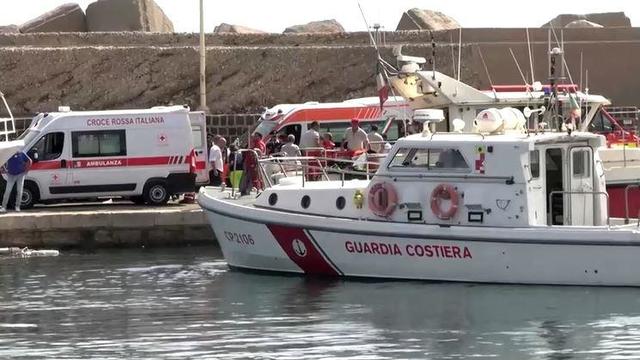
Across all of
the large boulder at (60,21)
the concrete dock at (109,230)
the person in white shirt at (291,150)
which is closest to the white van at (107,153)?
the person in white shirt at (291,150)

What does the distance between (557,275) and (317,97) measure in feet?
64.4

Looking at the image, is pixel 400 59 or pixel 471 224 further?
pixel 400 59

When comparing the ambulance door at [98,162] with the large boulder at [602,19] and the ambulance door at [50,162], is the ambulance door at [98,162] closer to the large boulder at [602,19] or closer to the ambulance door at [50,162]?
the ambulance door at [50,162]

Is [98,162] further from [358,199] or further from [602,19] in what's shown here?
[602,19]

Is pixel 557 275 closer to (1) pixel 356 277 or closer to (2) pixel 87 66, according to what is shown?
(1) pixel 356 277

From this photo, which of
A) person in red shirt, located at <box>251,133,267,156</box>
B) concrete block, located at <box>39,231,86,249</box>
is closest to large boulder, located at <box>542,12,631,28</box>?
person in red shirt, located at <box>251,133,267,156</box>

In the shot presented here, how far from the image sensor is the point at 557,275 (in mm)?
18188

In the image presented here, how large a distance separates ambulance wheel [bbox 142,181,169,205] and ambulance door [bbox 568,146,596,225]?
8.21 m

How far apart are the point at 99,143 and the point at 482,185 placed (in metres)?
8.41

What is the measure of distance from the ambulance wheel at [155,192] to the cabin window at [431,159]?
A: 712 cm

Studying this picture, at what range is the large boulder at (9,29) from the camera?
40.2 metres

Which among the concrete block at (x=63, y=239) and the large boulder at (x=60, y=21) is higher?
the large boulder at (x=60, y=21)

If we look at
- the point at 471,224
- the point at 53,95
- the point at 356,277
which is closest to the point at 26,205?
the point at 356,277

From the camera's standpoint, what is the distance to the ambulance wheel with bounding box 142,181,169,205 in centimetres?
2530
